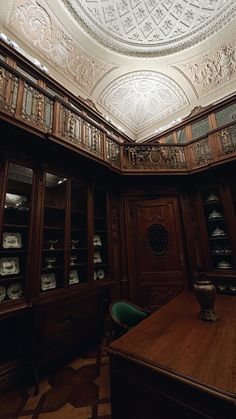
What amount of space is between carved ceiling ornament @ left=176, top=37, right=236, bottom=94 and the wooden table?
5.07 metres

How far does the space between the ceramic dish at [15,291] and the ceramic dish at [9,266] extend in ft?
0.49

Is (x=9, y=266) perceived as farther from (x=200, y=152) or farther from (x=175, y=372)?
(x=200, y=152)

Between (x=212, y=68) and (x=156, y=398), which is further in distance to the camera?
(x=212, y=68)

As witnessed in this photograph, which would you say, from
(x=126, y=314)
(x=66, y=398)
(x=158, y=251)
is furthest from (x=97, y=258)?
(x=66, y=398)

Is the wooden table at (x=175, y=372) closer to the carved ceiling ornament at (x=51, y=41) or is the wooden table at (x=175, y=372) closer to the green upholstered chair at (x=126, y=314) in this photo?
the green upholstered chair at (x=126, y=314)

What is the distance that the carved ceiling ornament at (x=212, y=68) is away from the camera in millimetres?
3982

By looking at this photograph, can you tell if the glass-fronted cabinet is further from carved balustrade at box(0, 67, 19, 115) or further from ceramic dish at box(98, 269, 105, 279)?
carved balustrade at box(0, 67, 19, 115)

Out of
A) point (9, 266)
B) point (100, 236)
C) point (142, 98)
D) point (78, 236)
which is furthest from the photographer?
point (142, 98)

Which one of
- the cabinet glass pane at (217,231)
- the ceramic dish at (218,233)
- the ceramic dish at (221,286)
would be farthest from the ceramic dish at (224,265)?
the ceramic dish at (218,233)

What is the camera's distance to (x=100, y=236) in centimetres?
357

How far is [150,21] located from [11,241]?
467 centimetres

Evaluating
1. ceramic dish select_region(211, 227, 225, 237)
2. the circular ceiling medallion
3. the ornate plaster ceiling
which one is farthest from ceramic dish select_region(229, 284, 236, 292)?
the circular ceiling medallion

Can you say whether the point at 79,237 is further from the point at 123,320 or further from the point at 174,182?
the point at 174,182

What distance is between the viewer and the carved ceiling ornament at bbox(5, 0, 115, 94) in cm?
312
